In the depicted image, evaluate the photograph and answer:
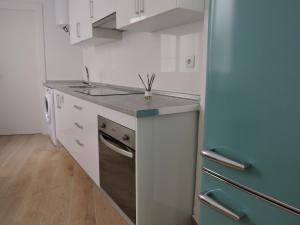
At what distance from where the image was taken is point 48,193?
209cm

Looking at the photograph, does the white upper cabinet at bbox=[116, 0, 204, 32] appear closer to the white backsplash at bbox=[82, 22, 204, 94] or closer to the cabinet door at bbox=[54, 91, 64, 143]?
the white backsplash at bbox=[82, 22, 204, 94]

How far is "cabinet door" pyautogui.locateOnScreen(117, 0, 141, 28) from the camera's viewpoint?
1644mm

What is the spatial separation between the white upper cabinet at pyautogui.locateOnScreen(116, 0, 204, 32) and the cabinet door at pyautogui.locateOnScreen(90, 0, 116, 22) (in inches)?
5.7

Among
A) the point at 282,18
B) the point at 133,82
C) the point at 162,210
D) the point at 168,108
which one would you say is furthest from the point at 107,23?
the point at 282,18

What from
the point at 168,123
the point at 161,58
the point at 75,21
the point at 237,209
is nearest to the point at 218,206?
the point at 237,209

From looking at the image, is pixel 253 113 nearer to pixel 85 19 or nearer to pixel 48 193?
pixel 48 193

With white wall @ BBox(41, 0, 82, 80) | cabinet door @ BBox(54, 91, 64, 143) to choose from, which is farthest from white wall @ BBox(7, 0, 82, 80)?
cabinet door @ BBox(54, 91, 64, 143)

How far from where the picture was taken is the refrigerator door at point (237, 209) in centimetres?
70

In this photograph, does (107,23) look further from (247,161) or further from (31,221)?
(247,161)

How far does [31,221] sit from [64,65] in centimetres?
296

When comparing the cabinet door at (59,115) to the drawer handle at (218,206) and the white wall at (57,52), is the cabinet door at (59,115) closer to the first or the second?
the white wall at (57,52)

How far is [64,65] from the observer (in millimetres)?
4129

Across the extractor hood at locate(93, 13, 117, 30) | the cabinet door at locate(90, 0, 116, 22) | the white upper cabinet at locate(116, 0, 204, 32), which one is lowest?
the white upper cabinet at locate(116, 0, 204, 32)

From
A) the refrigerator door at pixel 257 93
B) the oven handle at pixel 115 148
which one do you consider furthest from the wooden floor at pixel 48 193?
the refrigerator door at pixel 257 93
